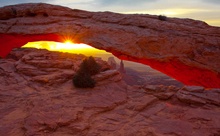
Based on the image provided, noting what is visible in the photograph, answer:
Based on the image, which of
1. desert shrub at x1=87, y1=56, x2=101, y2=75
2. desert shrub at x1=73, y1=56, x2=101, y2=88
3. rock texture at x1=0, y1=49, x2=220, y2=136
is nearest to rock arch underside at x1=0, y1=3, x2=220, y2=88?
rock texture at x1=0, y1=49, x2=220, y2=136

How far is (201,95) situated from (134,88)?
4.78m

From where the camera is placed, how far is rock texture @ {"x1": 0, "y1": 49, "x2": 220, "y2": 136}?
10156 mm

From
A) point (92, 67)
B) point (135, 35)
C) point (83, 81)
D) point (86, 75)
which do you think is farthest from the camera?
point (135, 35)

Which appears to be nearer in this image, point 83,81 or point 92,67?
point 83,81

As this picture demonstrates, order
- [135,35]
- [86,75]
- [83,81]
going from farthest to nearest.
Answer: [135,35], [86,75], [83,81]

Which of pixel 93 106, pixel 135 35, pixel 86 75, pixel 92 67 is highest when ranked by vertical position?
pixel 135 35

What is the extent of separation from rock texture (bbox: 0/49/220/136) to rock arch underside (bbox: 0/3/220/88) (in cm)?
884

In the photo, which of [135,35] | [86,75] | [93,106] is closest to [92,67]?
[86,75]

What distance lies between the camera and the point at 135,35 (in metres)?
24.2

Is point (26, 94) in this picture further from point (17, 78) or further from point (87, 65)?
point (87, 65)

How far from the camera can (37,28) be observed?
2623 cm

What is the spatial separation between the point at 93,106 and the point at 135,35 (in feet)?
46.7

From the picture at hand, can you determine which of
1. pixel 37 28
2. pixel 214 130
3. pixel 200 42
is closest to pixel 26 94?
pixel 214 130

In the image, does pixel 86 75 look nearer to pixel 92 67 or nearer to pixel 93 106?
pixel 92 67
